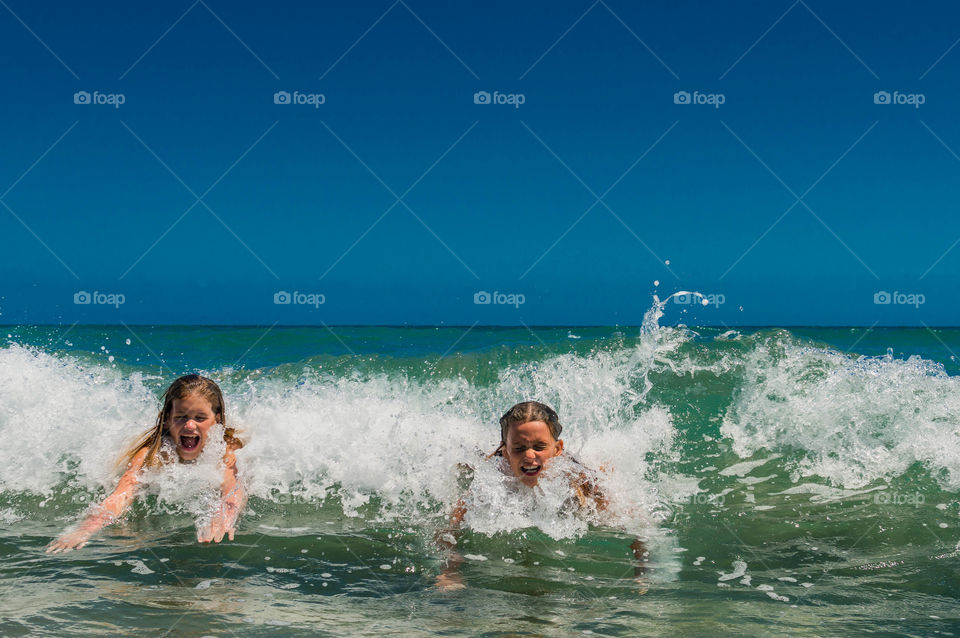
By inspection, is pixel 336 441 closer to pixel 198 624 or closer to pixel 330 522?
pixel 330 522

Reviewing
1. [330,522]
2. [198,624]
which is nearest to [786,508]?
[330,522]

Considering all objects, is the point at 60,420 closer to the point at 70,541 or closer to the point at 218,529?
the point at 70,541

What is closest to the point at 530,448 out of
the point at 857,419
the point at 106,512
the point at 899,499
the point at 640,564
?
the point at 640,564

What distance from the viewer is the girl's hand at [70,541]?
480 cm

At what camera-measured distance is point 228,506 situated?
566 centimetres

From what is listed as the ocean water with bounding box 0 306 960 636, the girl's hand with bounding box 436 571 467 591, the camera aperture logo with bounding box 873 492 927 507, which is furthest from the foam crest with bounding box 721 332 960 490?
the girl's hand with bounding box 436 571 467 591

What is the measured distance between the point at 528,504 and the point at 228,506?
2159 mm

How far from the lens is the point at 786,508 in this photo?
20.6ft

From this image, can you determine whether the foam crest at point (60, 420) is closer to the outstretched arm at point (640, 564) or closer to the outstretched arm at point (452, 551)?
the outstretched arm at point (452, 551)

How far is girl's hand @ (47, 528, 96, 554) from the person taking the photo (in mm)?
4797

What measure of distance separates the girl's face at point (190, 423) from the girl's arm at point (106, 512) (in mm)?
333

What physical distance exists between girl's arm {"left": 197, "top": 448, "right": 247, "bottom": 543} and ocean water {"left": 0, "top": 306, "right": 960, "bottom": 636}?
124mm

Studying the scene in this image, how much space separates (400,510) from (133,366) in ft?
30.7

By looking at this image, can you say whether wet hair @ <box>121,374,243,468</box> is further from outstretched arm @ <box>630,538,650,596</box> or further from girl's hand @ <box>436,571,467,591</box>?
outstretched arm @ <box>630,538,650,596</box>
